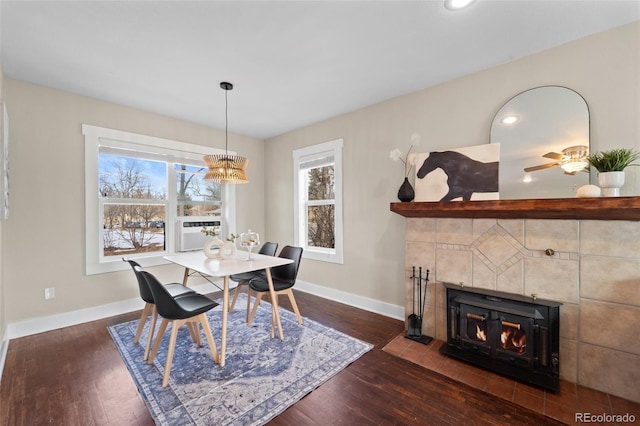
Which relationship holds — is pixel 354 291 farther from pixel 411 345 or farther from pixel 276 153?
pixel 276 153

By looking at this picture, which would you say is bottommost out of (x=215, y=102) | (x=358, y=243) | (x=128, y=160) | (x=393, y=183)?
(x=358, y=243)

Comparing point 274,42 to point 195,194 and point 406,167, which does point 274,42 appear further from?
point 195,194

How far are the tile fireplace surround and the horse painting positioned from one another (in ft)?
0.96

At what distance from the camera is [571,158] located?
2061 millimetres

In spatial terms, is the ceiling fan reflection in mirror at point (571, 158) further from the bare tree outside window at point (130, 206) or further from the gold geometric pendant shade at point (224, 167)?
the bare tree outside window at point (130, 206)

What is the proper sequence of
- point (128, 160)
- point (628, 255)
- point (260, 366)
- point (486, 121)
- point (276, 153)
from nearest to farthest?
1. point (628, 255)
2. point (260, 366)
3. point (486, 121)
4. point (128, 160)
5. point (276, 153)

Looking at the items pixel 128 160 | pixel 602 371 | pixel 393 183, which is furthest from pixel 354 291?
pixel 128 160

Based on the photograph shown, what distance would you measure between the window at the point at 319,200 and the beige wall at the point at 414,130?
0.14m

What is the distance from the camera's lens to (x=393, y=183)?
3148 millimetres

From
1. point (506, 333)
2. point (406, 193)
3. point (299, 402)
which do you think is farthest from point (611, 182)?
point (299, 402)

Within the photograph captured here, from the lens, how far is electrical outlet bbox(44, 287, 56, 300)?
2.83 meters

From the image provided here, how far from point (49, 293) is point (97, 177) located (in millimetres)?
1372

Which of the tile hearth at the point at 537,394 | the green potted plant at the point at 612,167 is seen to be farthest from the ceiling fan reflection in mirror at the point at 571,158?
the tile hearth at the point at 537,394

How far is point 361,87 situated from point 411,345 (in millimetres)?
2747
